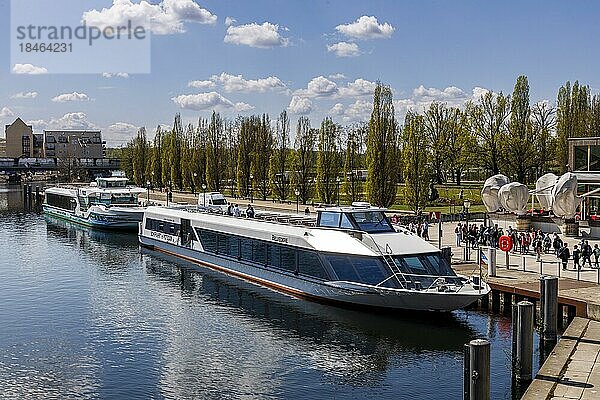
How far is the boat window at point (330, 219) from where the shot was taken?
34.8 metres

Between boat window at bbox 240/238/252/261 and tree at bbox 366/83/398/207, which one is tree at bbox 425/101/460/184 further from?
boat window at bbox 240/238/252/261

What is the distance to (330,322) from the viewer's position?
100 ft

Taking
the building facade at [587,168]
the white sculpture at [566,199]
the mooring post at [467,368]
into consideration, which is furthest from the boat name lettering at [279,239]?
the building facade at [587,168]

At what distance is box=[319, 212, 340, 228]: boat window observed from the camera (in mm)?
34812

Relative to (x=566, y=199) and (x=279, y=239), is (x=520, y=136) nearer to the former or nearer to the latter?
(x=566, y=199)

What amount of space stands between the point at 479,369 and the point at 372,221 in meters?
16.7

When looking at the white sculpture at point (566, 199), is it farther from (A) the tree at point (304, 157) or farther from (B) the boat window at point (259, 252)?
(A) the tree at point (304, 157)

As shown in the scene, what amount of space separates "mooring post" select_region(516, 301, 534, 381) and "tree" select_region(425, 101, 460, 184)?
7432cm

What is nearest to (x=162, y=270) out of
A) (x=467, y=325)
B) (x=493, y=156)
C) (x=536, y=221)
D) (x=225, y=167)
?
(x=467, y=325)

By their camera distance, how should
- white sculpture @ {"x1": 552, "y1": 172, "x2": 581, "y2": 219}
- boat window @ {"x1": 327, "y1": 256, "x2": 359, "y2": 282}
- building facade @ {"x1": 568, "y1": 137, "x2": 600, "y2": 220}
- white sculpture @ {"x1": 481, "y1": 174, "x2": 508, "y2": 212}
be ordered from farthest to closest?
building facade @ {"x1": 568, "y1": 137, "x2": 600, "y2": 220}, white sculpture @ {"x1": 481, "y1": 174, "x2": 508, "y2": 212}, white sculpture @ {"x1": 552, "y1": 172, "x2": 581, "y2": 219}, boat window @ {"x1": 327, "y1": 256, "x2": 359, "y2": 282}

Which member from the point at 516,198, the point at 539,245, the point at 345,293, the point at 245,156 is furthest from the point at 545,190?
the point at 245,156

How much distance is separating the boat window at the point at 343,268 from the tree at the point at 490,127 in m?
56.8

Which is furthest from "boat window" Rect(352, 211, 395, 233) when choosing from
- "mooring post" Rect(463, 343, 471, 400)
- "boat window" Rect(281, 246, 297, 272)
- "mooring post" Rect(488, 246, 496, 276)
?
"mooring post" Rect(463, 343, 471, 400)

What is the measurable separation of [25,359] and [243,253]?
16.6 m
